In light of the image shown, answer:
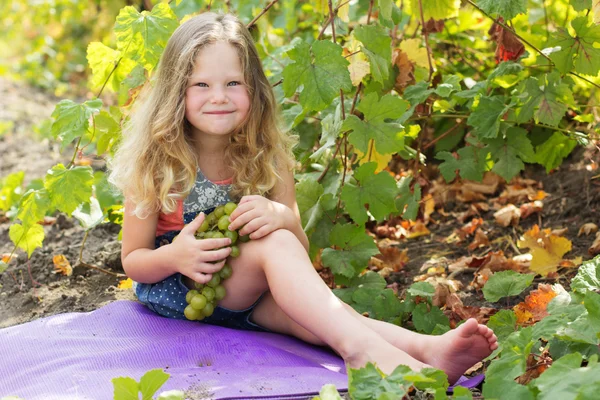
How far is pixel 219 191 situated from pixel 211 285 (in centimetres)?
32

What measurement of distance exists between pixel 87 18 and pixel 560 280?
6.23 meters

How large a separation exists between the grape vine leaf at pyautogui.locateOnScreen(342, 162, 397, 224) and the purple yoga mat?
0.42 meters

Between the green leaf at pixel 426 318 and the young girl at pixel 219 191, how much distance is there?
205 mm

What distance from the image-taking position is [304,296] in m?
1.82

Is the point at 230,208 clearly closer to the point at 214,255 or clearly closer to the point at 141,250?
the point at 214,255

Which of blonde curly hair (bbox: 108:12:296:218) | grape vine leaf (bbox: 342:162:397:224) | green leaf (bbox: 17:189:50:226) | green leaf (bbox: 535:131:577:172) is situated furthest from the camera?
green leaf (bbox: 535:131:577:172)

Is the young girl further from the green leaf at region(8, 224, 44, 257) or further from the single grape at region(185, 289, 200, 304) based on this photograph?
the green leaf at region(8, 224, 44, 257)

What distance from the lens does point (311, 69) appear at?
2.05 metres

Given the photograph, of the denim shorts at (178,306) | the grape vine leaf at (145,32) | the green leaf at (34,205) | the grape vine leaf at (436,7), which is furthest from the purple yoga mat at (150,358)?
the grape vine leaf at (436,7)

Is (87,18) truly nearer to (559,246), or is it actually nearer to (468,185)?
(468,185)

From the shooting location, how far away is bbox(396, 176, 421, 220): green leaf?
2.47 m

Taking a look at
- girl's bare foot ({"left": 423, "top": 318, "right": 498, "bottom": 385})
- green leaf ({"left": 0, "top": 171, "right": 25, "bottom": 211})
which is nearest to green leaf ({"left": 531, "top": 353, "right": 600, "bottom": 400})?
girl's bare foot ({"left": 423, "top": 318, "right": 498, "bottom": 385})

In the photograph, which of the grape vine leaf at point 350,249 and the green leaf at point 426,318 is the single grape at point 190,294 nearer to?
the grape vine leaf at point 350,249

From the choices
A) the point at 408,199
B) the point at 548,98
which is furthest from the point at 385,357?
the point at 548,98
